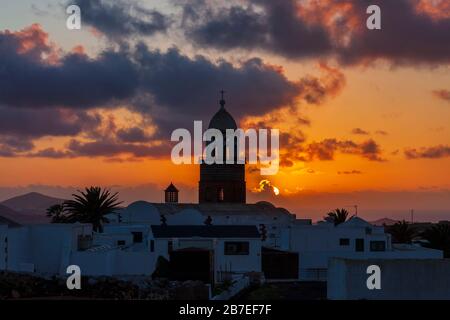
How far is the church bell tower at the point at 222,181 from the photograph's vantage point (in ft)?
331

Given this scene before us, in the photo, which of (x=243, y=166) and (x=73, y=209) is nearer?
(x=73, y=209)

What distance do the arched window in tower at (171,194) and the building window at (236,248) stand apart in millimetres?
38445

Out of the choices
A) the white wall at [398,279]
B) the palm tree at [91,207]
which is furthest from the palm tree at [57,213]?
the white wall at [398,279]

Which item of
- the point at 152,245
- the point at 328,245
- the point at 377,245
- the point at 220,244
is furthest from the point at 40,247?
the point at 377,245

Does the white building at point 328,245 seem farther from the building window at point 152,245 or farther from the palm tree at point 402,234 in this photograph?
the palm tree at point 402,234

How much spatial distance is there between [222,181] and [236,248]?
3867 centimetres

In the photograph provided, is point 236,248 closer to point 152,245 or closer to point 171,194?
point 152,245

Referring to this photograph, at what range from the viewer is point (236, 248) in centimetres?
6281

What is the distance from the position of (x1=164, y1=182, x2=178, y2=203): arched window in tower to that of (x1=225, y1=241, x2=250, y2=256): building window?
38.4 meters

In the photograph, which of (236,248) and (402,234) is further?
(402,234)
